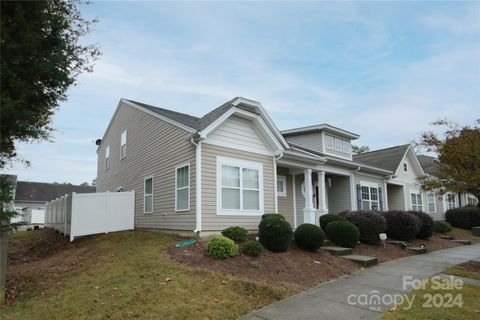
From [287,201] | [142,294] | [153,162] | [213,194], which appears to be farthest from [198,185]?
[287,201]

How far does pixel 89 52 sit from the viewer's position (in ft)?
29.6

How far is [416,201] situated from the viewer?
24.5 metres

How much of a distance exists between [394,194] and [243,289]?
65.7ft

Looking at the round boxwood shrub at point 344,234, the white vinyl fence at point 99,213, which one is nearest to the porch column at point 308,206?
the round boxwood shrub at point 344,234

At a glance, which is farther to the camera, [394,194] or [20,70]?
[394,194]

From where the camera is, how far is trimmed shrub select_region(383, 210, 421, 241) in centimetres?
1433

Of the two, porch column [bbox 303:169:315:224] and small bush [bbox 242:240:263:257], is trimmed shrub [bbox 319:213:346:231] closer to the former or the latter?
porch column [bbox 303:169:315:224]

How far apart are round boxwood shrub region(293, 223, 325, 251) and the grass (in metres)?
3.71

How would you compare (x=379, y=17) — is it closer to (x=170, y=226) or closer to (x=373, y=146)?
(x=170, y=226)

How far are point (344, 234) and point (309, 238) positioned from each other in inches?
75.9

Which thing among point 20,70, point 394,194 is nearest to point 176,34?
point 20,70

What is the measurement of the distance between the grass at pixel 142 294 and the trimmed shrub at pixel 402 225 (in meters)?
9.42

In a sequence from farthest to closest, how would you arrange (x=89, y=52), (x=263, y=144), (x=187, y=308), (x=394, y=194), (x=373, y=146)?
(x=373, y=146) < (x=394, y=194) < (x=263, y=144) < (x=89, y=52) < (x=187, y=308)

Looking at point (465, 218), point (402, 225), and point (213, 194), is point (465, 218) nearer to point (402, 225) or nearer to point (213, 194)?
point (402, 225)
